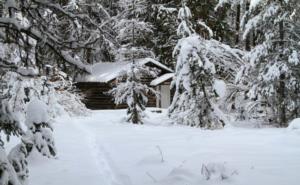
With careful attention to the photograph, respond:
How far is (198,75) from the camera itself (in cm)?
1395

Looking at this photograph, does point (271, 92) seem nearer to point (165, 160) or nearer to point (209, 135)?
point (209, 135)

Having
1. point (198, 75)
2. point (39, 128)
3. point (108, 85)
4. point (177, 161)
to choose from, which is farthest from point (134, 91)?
point (108, 85)

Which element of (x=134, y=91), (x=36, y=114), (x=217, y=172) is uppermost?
(x=134, y=91)

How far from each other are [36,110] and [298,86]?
11078mm

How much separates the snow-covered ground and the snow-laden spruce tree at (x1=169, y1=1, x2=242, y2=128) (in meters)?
3.71

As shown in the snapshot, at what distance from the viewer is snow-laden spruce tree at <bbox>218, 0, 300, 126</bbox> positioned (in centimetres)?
A: 1473

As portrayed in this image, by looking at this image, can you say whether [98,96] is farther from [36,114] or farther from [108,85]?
[36,114]

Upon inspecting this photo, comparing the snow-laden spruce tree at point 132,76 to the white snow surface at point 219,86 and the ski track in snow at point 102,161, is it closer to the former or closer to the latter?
the white snow surface at point 219,86

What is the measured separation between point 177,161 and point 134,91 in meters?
9.68

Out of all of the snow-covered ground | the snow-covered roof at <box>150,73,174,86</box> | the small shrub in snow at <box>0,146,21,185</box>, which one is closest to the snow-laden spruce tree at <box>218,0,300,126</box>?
the snow-covered ground

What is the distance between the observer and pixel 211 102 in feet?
47.5

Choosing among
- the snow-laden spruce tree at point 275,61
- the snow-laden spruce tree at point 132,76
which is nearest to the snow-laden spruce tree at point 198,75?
the snow-laden spruce tree at point 275,61

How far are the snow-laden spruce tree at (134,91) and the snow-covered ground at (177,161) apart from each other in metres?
6.01

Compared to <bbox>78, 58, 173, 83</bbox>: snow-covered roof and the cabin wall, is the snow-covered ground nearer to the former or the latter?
<bbox>78, 58, 173, 83</bbox>: snow-covered roof
